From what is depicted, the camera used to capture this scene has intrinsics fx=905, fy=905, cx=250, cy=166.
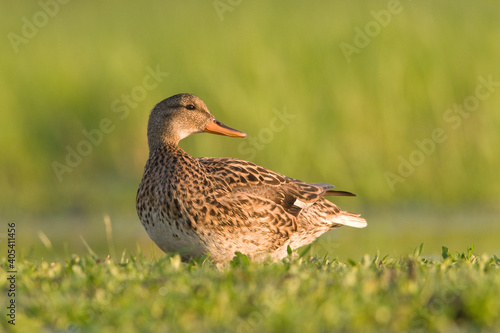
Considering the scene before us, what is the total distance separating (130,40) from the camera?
14.9 m

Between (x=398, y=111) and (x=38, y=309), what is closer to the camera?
(x=38, y=309)

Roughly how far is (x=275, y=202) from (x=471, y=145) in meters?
6.12

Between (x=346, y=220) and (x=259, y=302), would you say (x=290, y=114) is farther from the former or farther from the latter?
(x=259, y=302)

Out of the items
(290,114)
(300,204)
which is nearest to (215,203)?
(300,204)

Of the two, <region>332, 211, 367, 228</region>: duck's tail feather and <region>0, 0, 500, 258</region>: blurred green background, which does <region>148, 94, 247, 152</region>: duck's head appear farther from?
<region>0, 0, 500, 258</region>: blurred green background

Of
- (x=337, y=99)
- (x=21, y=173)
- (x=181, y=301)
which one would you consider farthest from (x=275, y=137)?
(x=181, y=301)

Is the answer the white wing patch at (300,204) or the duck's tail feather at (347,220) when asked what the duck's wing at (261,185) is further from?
the duck's tail feather at (347,220)

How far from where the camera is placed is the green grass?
14.2 feet

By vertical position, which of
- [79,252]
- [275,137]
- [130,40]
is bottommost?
[79,252]

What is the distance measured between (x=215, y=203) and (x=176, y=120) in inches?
48.9

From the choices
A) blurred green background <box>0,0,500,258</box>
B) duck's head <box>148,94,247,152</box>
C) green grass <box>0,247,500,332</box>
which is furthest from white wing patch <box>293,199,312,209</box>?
blurred green background <box>0,0,500,258</box>

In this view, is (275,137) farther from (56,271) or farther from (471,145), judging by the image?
(56,271)

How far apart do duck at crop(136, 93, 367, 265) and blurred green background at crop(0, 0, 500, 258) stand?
12.3 feet

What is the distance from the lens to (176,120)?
7.82 meters
